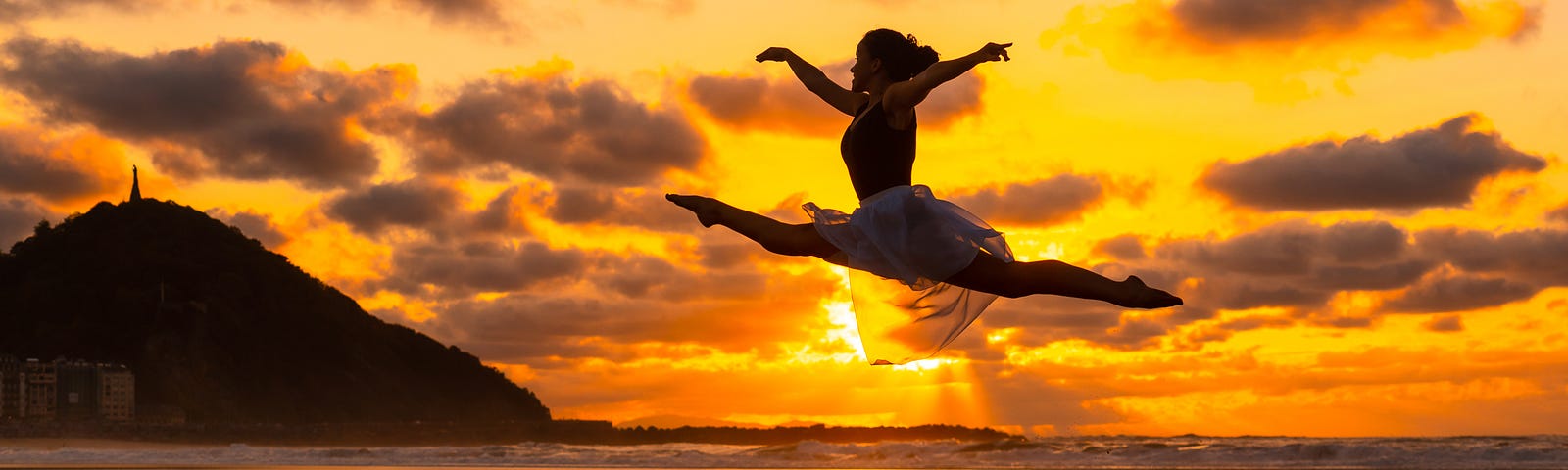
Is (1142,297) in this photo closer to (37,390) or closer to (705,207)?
(705,207)

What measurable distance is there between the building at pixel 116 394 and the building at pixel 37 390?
3052mm

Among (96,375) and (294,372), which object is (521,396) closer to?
(294,372)

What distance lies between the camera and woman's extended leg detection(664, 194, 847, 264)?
22.2 feet

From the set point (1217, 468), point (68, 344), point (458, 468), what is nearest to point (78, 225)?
point (68, 344)

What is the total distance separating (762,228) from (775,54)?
85 centimetres

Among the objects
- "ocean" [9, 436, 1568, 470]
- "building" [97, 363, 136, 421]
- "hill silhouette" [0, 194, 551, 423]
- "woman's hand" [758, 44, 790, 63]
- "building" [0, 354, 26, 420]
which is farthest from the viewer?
"hill silhouette" [0, 194, 551, 423]

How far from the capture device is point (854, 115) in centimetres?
673

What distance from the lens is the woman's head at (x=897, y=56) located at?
6.55 meters

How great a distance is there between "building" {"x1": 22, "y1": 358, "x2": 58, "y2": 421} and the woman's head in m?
102

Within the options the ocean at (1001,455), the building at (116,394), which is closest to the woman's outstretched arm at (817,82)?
the ocean at (1001,455)

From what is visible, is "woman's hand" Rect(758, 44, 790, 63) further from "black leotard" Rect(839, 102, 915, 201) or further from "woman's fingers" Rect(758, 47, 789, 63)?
"black leotard" Rect(839, 102, 915, 201)

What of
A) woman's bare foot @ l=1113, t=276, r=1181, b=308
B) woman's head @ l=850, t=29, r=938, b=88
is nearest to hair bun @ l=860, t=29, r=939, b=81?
woman's head @ l=850, t=29, r=938, b=88

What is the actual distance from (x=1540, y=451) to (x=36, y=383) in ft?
304

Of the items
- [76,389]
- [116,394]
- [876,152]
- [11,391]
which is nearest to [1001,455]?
[876,152]
